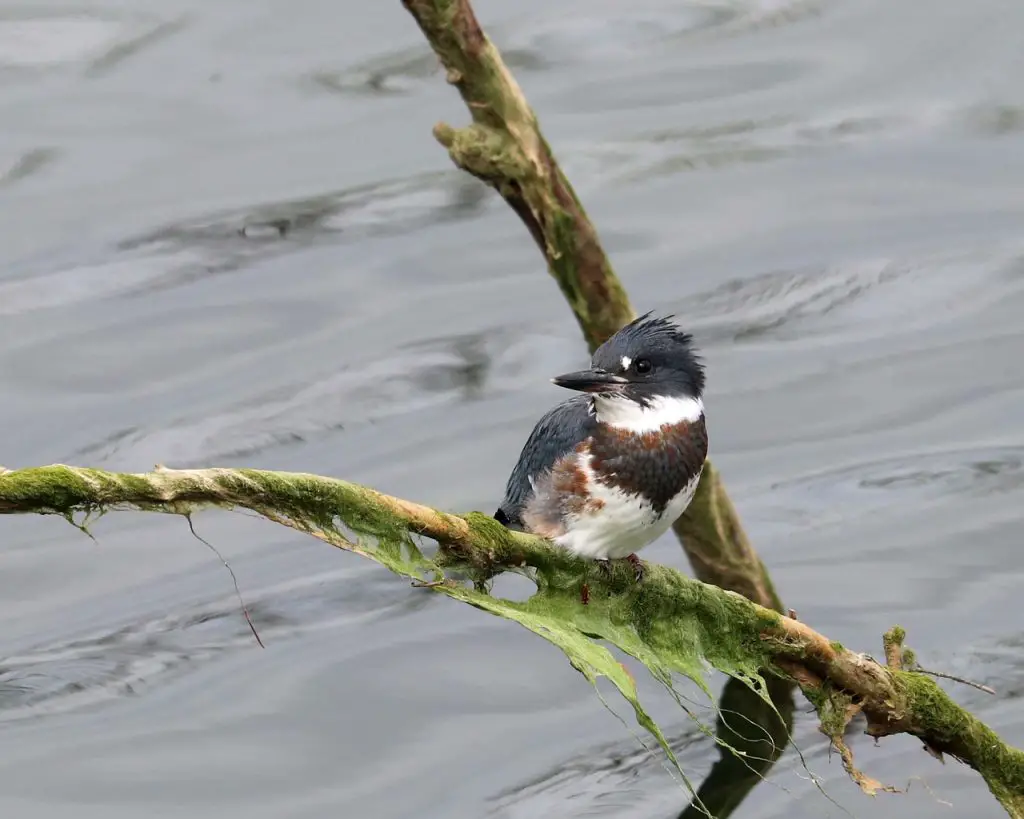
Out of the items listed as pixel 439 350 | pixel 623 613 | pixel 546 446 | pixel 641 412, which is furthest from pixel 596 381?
pixel 439 350

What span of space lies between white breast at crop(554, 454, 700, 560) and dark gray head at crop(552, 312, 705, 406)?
282 millimetres

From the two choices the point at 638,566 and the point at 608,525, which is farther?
the point at 638,566

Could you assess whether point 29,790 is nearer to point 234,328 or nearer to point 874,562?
point 234,328

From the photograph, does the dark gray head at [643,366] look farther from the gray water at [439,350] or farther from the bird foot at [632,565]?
the gray water at [439,350]

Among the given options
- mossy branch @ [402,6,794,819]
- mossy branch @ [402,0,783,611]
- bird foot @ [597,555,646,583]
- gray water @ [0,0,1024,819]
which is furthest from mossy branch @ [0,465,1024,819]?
gray water @ [0,0,1024,819]

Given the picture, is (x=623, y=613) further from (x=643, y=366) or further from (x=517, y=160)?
(x=517, y=160)

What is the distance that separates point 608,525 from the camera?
4926 mm

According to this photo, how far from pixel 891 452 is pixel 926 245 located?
5.41ft

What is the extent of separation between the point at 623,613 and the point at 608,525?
29cm

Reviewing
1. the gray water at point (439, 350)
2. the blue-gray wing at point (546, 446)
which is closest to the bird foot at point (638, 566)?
the blue-gray wing at point (546, 446)

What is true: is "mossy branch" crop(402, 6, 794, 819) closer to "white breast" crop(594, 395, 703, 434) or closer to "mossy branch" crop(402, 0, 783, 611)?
"mossy branch" crop(402, 0, 783, 611)

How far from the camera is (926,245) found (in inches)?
418

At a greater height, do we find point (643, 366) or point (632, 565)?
point (643, 366)

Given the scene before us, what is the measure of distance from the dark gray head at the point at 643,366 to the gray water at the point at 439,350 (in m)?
2.66
